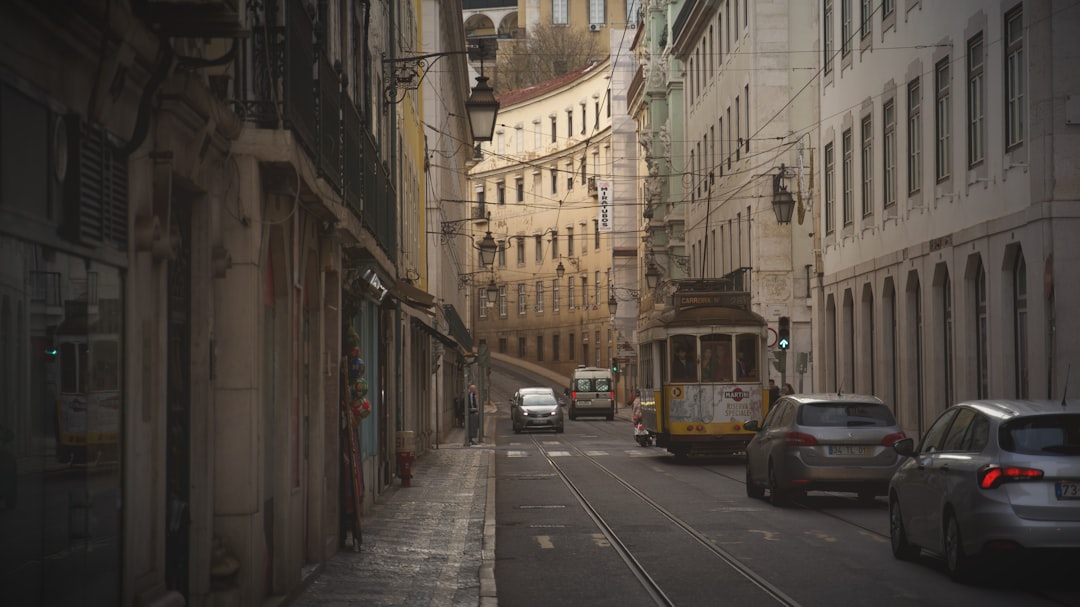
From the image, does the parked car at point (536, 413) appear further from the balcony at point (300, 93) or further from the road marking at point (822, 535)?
the balcony at point (300, 93)

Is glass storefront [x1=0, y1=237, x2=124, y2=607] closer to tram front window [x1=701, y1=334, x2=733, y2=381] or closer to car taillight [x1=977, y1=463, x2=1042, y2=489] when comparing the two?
car taillight [x1=977, y1=463, x2=1042, y2=489]

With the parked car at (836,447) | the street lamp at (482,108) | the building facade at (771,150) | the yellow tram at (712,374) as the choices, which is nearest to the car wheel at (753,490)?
the parked car at (836,447)

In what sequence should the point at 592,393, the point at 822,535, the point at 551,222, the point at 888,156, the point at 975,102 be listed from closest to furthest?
the point at 822,535 → the point at 975,102 → the point at 888,156 → the point at 592,393 → the point at 551,222

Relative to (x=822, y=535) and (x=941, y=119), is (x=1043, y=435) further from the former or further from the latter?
(x=941, y=119)

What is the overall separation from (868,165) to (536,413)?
23817mm

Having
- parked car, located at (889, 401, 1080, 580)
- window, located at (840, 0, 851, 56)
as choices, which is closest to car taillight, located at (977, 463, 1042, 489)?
parked car, located at (889, 401, 1080, 580)

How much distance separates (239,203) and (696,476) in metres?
20.4

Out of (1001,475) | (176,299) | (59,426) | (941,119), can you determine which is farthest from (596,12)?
(59,426)

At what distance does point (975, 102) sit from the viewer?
2708 cm

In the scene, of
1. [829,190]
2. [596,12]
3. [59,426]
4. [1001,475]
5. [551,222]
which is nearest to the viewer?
[59,426]

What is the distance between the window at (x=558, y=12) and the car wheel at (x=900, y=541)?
11332 centimetres

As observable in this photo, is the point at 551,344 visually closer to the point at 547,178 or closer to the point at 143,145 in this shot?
the point at 547,178

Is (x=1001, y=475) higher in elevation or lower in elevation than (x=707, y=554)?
higher

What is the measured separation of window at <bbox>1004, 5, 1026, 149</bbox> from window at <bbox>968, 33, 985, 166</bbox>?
64.0 inches
